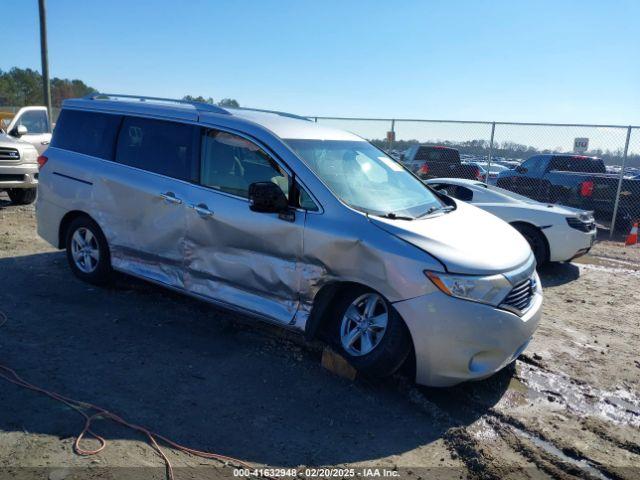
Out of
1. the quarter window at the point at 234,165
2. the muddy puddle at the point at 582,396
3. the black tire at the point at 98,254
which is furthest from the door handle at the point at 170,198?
the muddy puddle at the point at 582,396

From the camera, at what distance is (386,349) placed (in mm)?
3717

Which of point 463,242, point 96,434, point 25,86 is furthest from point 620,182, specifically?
point 25,86

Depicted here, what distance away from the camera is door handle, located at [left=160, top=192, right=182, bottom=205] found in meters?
4.67

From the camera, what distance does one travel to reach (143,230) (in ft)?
16.3

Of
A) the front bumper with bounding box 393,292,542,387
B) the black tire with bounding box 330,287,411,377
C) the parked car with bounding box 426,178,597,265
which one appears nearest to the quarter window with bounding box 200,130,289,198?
the black tire with bounding box 330,287,411,377

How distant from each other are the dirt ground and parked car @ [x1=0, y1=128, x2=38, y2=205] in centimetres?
573

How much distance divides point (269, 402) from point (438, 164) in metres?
12.0

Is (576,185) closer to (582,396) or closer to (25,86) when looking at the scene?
(582,396)

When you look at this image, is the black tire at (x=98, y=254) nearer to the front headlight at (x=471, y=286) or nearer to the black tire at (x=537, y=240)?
the front headlight at (x=471, y=286)

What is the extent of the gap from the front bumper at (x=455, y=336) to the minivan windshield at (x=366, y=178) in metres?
0.82

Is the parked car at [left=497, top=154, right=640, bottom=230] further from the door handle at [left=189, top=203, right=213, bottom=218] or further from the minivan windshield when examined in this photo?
the door handle at [left=189, top=203, right=213, bottom=218]

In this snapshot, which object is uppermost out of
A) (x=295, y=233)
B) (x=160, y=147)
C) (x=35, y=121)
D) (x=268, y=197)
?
(x=35, y=121)

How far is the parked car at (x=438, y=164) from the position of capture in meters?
14.5

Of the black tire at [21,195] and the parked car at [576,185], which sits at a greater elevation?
the parked car at [576,185]
